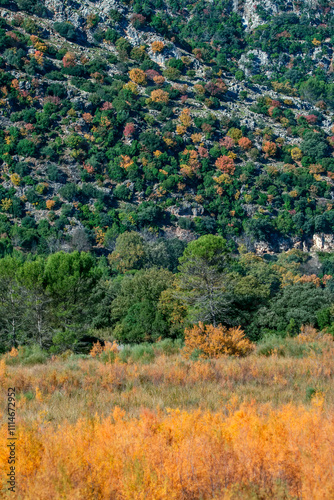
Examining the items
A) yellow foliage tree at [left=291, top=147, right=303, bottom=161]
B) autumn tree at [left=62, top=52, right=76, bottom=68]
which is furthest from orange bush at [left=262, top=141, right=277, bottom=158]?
autumn tree at [left=62, top=52, right=76, bottom=68]

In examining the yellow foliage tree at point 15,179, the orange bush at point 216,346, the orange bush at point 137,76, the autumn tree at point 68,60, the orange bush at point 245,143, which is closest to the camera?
the orange bush at point 216,346

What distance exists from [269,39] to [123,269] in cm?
9954

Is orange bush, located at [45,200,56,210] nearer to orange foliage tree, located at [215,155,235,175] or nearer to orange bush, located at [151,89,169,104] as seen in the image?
orange foliage tree, located at [215,155,235,175]

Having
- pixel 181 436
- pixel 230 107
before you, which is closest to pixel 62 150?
pixel 230 107

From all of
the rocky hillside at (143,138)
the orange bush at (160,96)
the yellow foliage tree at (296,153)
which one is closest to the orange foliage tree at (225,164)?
the rocky hillside at (143,138)

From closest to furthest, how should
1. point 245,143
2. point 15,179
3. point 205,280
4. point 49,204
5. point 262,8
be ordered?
point 205,280 < point 49,204 < point 15,179 < point 245,143 < point 262,8

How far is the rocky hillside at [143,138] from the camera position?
6116cm

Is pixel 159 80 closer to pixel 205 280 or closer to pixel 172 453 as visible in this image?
pixel 205 280

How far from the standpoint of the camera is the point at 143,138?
7300 cm

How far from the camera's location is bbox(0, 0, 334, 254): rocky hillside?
6116 cm

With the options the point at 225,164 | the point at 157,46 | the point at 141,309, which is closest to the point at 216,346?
the point at 141,309

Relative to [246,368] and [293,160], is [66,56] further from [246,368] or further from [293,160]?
[246,368]

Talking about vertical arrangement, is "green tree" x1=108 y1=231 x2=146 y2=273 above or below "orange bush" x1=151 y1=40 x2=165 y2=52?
below

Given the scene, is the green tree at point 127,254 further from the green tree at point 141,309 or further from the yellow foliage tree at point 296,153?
the yellow foliage tree at point 296,153
